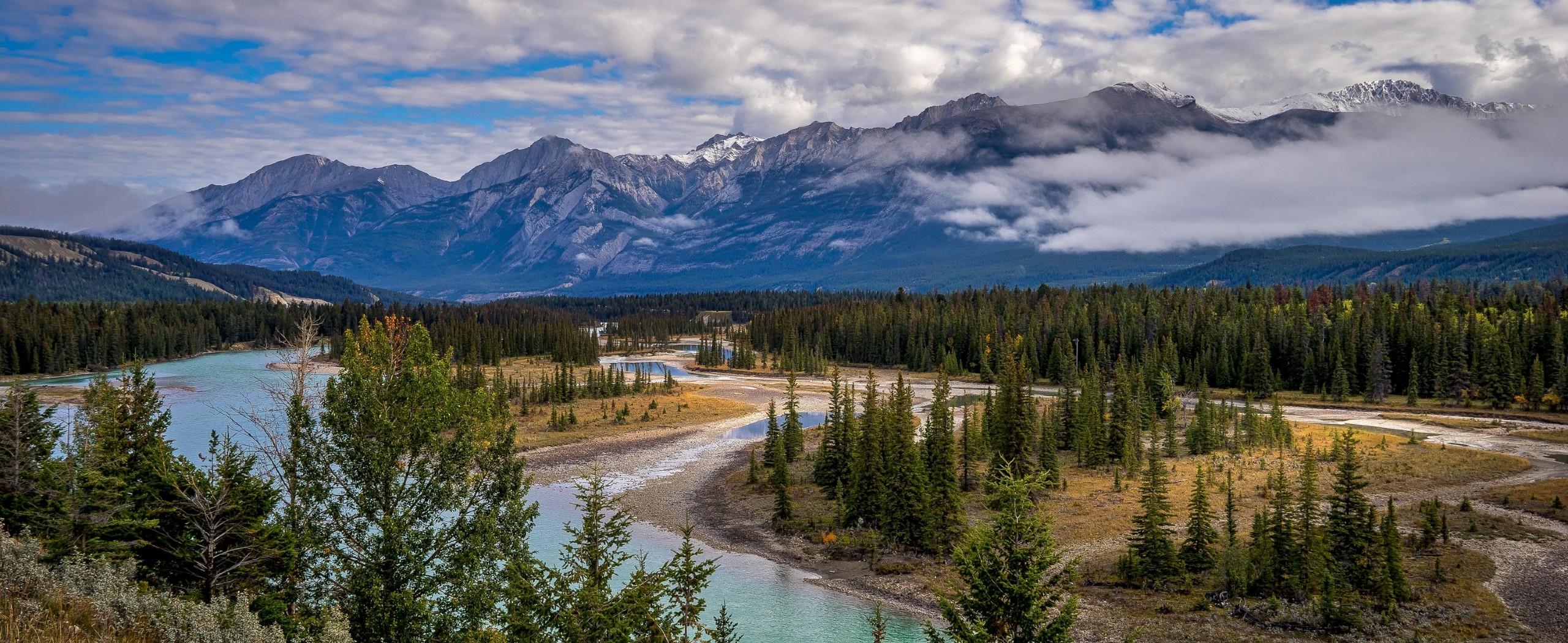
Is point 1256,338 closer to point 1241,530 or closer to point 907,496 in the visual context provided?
point 1241,530

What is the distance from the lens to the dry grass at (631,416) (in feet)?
276

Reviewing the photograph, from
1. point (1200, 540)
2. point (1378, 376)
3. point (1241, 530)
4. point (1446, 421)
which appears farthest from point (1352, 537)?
point (1378, 376)

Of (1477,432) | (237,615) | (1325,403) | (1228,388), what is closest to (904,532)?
(237,615)

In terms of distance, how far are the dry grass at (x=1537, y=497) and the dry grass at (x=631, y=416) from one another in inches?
2602

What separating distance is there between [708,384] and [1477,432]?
9204 centimetres

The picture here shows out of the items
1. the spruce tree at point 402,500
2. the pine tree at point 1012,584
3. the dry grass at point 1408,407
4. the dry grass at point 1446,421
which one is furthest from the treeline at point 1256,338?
the spruce tree at point 402,500

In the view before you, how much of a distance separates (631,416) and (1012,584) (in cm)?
8073

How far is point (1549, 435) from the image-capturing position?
80125 mm

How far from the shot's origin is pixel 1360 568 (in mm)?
35406

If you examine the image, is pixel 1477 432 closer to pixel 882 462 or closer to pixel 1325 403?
pixel 1325 403

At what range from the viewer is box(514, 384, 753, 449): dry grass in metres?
84.0

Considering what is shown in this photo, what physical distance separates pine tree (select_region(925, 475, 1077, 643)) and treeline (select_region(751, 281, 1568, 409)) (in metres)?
70.8

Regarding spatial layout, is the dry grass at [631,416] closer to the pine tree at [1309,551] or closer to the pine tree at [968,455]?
the pine tree at [968,455]

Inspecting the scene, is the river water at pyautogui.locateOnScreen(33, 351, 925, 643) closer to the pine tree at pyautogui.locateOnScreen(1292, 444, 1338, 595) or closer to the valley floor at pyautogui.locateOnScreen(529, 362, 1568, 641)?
the valley floor at pyautogui.locateOnScreen(529, 362, 1568, 641)
